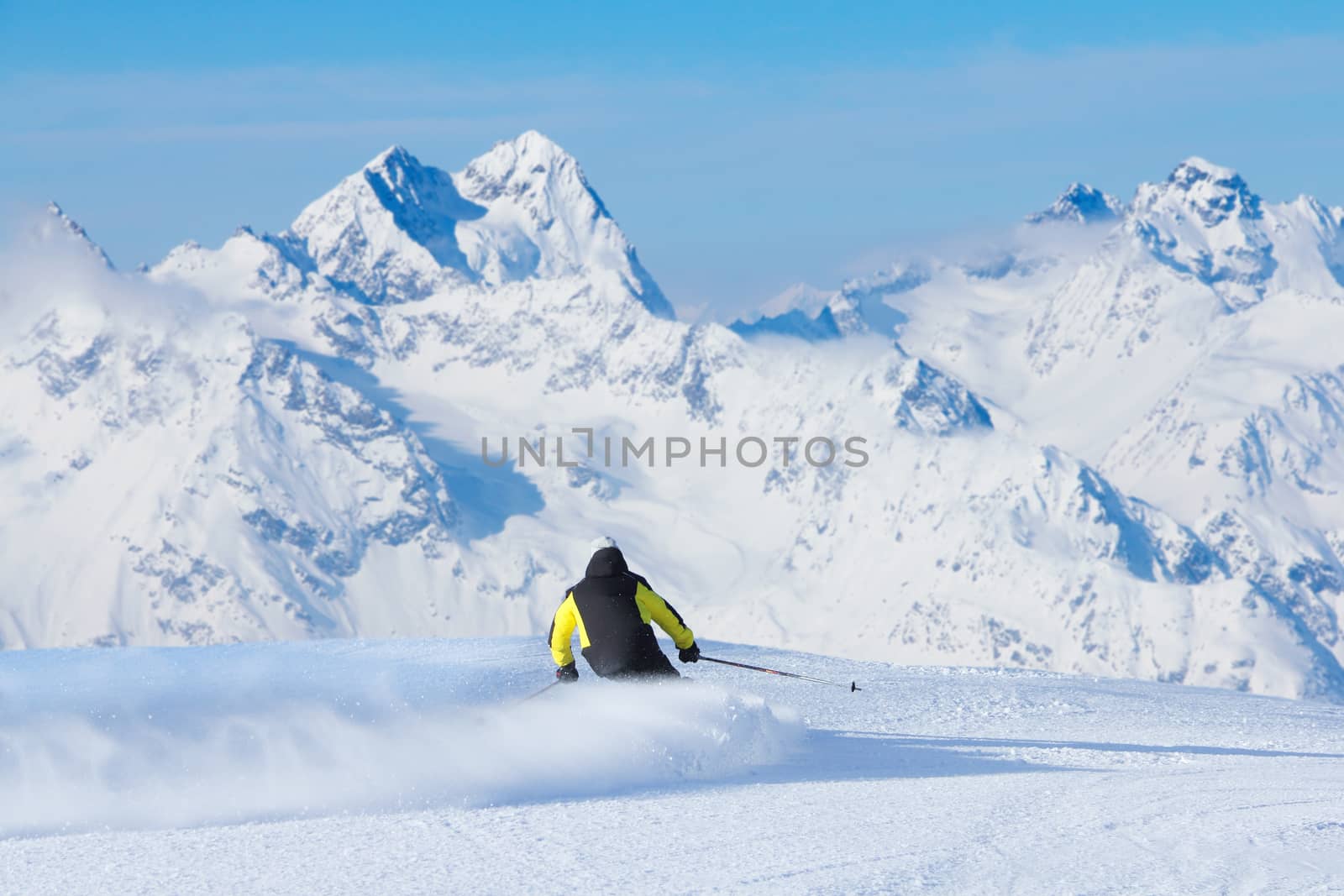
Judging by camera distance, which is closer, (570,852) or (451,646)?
(570,852)

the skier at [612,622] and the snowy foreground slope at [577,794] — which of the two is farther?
the skier at [612,622]

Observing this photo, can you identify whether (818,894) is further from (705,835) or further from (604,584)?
(604,584)

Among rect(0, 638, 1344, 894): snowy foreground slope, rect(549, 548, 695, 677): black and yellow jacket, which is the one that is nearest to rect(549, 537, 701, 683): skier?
rect(549, 548, 695, 677): black and yellow jacket

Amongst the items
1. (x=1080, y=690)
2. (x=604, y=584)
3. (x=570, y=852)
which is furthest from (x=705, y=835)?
(x=1080, y=690)

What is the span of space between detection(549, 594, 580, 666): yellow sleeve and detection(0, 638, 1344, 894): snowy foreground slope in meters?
0.30

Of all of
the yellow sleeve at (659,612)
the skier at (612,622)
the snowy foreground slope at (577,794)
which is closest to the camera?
the snowy foreground slope at (577,794)

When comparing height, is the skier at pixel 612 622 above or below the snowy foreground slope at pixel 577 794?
above

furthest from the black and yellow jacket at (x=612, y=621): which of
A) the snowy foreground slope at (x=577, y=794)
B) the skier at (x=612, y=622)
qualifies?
the snowy foreground slope at (x=577, y=794)

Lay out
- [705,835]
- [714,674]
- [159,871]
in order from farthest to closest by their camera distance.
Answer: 1. [714,674]
2. [705,835]
3. [159,871]

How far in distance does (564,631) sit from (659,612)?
84 cm

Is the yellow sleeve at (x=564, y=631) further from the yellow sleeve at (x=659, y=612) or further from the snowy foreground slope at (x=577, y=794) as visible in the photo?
the yellow sleeve at (x=659, y=612)

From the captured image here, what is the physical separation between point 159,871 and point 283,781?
7.82 feet

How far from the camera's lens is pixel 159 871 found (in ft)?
32.9

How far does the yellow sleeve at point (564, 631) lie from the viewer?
48.1ft
